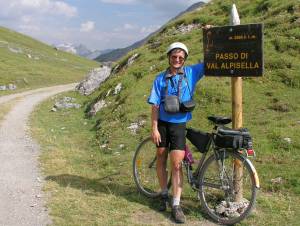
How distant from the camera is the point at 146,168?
937 cm

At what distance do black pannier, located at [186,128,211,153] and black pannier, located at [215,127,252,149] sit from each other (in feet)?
1.55

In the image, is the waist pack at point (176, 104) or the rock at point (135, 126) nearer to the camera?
the waist pack at point (176, 104)

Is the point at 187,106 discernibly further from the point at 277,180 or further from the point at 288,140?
the point at 288,140

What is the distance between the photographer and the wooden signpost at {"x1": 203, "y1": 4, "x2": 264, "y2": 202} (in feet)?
24.2

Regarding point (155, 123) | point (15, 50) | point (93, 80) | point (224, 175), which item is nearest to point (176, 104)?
point (155, 123)

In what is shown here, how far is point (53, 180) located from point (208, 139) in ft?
13.8

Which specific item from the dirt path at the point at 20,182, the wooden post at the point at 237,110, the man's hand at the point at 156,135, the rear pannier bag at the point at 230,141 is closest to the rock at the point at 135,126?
the dirt path at the point at 20,182

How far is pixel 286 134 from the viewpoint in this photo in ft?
37.7

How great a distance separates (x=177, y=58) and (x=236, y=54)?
1.01 meters

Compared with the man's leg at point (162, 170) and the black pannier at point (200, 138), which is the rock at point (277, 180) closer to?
the black pannier at point (200, 138)

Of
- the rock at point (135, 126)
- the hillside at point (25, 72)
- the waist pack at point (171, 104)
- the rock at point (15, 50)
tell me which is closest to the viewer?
the waist pack at point (171, 104)

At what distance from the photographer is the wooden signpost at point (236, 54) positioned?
7.36 metres

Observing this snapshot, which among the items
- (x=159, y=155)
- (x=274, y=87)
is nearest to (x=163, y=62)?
(x=274, y=87)

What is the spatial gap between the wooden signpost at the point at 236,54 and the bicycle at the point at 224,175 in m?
0.10
